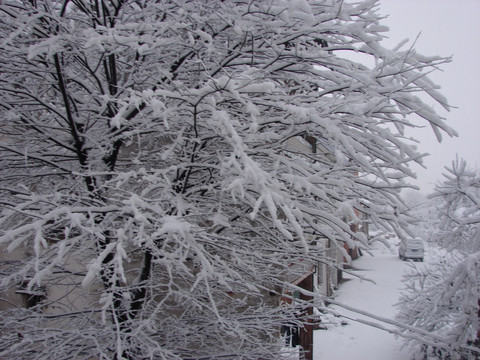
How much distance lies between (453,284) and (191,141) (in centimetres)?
602

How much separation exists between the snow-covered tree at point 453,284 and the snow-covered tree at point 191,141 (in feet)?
4.71

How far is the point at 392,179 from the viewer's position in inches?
133

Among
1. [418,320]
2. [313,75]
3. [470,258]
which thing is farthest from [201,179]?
[418,320]

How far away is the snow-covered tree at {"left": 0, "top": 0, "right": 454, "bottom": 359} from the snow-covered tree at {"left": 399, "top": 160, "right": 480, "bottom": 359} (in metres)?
1.44

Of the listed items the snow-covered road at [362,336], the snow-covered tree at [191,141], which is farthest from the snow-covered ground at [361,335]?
the snow-covered tree at [191,141]

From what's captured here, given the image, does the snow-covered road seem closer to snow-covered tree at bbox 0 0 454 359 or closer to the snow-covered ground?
the snow-covered ground

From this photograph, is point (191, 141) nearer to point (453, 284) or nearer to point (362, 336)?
point (453, 284)

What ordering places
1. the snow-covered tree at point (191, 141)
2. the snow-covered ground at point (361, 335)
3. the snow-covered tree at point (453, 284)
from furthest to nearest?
the snow-covered ground at point (361, 335) < the snow-covered tree at point (453, 284) < the snow-covered tree at point (191, 141)

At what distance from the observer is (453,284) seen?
684cm

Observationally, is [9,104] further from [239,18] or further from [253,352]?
[253,352]

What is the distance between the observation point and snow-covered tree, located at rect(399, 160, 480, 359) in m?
5.16

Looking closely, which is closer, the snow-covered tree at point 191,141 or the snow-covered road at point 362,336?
the snow-covered tree at point 191,141

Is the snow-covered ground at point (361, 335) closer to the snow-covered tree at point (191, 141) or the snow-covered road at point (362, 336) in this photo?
the snow-covered road at point (362, 336)

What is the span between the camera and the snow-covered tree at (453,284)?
16.9ft
